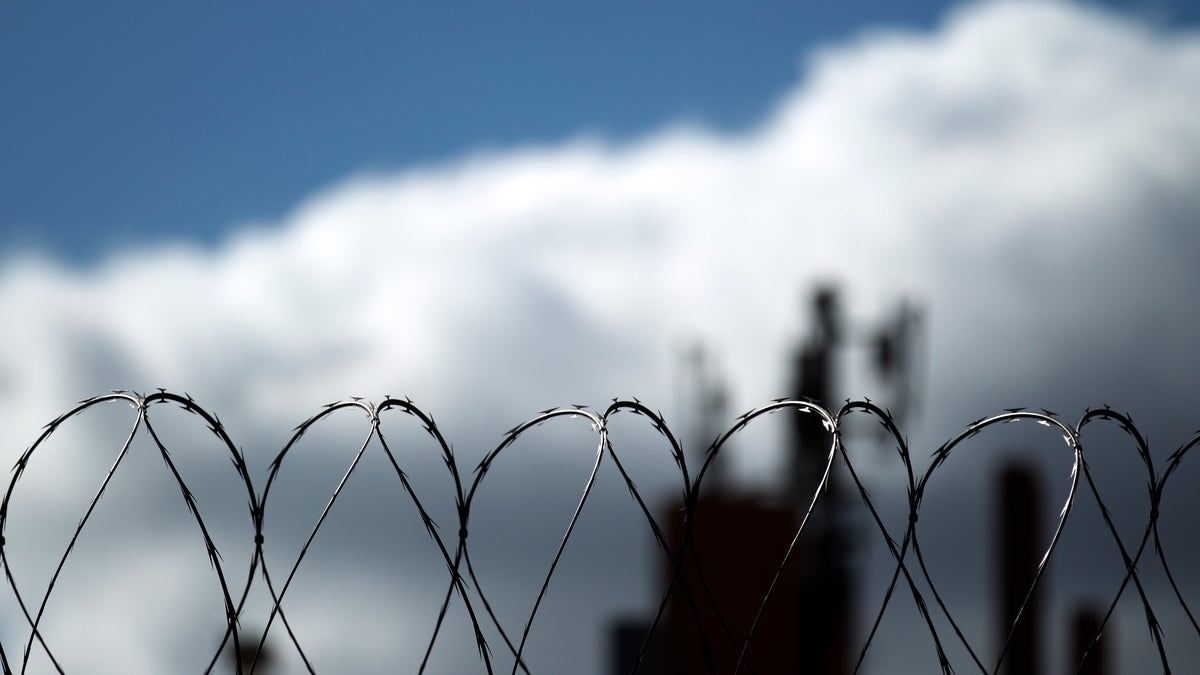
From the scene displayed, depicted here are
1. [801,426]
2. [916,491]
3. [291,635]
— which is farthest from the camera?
[801,426]

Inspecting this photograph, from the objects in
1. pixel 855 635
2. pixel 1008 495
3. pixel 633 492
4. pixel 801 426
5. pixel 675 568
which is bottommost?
pixel 675 568

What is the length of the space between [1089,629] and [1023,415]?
2454 centimetres

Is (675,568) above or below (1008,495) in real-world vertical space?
below

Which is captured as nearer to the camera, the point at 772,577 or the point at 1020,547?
the point at 772,577

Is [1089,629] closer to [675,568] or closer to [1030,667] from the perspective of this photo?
[1030,667]

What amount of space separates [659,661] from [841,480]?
189 inches

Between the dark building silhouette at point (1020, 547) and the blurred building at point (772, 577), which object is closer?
the blurred building at point (772, 577)

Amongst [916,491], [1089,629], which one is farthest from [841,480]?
[916,491]

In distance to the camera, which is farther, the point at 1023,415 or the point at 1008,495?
the point at 1008,495

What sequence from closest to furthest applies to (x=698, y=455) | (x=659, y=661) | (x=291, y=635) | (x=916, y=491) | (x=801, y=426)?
(x=291, y=635) → (x=916, y=491) → (x=659, y=661) → (x=801, y=426) → (x=698, y=455)

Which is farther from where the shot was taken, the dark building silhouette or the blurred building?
the dark building silhouette

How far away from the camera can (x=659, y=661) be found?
24047 mm

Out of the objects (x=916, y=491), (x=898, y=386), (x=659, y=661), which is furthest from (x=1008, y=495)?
(x=916, y=491)

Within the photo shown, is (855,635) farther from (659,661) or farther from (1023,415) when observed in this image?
(1023,415)
